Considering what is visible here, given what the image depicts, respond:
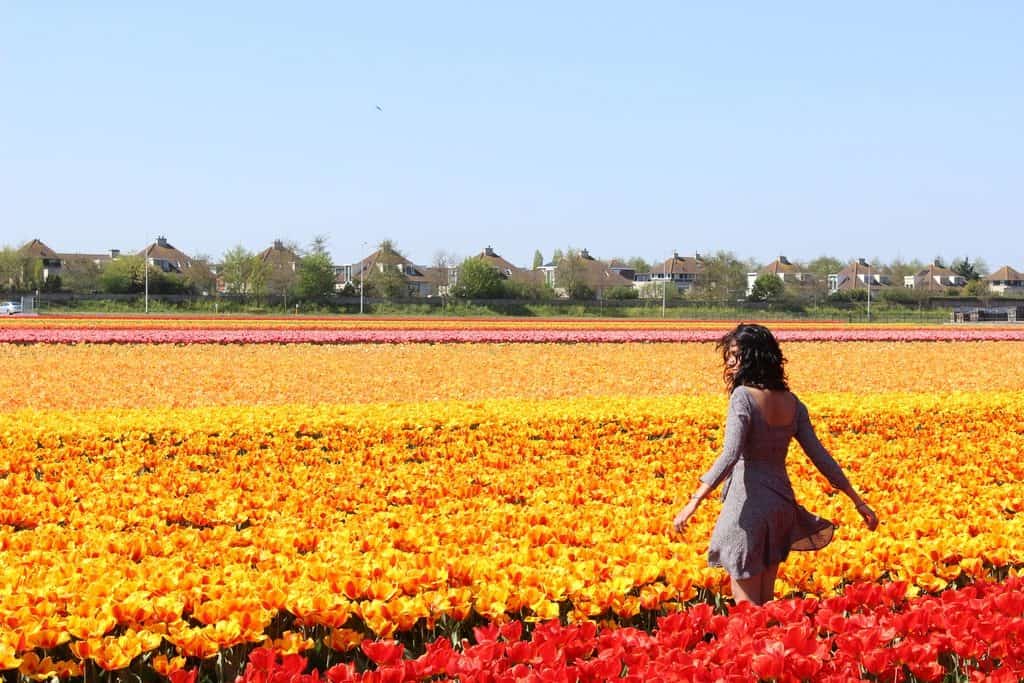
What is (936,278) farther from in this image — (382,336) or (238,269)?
(382,336)

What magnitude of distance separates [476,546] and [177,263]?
119 metres

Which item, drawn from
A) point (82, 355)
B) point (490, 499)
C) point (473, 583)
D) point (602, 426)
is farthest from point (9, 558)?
point (82, 355)

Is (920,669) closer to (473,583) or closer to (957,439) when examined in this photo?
(473,583)

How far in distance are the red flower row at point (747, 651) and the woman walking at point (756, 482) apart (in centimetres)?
55

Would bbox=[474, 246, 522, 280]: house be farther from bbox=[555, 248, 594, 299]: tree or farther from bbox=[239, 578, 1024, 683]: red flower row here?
bbox=[239, 578, 1024, 683]: red flower row

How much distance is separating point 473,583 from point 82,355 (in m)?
23.0

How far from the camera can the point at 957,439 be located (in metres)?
12.6

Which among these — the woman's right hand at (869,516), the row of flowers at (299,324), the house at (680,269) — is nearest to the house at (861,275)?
the house at (680,269)

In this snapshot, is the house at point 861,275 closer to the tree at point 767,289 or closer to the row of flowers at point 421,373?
the tree at point 767,289

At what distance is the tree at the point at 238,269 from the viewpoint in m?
95.2

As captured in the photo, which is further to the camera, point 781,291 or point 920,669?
point 781,291

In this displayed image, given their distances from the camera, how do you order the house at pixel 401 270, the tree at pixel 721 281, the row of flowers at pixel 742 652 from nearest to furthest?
the row of flowers at pixel 742 652
the tree at pixel 721 281
the house at pixel 401 270

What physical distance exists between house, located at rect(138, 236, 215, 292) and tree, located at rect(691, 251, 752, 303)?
43.0 m

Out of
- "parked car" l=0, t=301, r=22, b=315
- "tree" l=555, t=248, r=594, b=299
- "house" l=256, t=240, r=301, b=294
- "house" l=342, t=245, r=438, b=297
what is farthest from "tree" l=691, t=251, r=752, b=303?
"parked car" l=0, t=301, r=22, b=315
